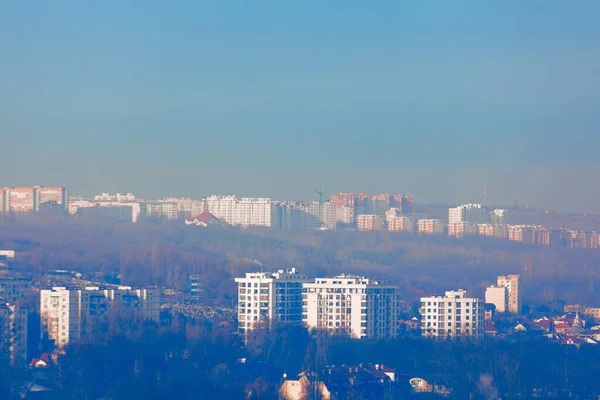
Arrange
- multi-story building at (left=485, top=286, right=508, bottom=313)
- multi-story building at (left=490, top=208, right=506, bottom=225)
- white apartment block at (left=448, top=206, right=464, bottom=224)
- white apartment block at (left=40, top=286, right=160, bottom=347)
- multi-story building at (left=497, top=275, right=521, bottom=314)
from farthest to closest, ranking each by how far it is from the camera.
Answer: white apartment block at (left=448, top=206, right=464, bottom=224)
multi-story building at (left=490, top=208, right=506, bottom=225)
multi-story building at (left=497, top=275, right=521, bottom=314)
multi-story building at (left=485, top=286, right=508, bottom=313)
white apartment block at (left=40, top=286, right=160, bottom=347)

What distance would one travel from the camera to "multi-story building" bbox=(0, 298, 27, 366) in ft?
97.8

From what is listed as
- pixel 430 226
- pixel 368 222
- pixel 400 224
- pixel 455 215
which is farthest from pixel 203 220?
pixel 455 215

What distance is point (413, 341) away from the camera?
33656 mm

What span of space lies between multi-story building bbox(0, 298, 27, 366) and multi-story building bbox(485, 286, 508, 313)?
59.9ft

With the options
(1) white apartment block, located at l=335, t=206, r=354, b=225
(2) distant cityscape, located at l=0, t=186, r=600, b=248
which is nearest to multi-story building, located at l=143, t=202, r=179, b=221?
(2) distant cityscape, located at l=0, t=186, r=600, b=248

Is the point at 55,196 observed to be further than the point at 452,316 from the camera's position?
Yes

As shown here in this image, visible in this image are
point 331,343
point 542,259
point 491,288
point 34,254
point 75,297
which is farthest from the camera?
point 542,259

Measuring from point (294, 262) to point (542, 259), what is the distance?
10.0m

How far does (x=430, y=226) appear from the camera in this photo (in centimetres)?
6675

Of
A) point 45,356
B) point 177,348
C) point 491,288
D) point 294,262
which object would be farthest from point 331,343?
point 294,262

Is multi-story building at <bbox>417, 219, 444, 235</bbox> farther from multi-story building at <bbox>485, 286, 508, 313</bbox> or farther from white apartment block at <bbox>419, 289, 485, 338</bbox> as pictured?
white apartment block at <bbox>419, 289, 485, 338</bbox>

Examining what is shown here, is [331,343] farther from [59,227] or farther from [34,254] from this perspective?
[59,227]

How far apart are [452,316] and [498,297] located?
36.7 feet

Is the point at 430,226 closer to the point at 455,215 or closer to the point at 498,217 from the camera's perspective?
the point at 455,215
